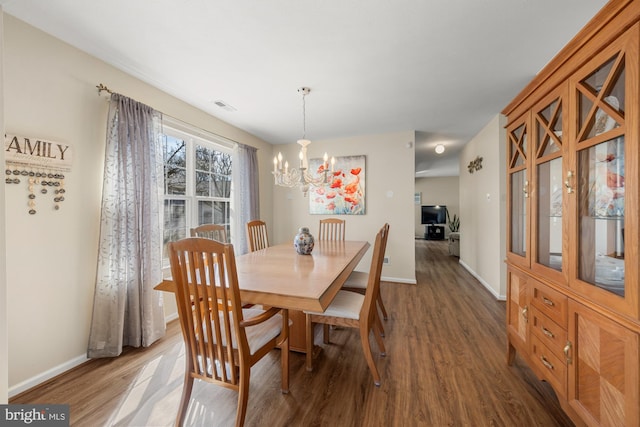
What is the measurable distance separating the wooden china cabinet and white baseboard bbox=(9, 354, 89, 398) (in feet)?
10.5

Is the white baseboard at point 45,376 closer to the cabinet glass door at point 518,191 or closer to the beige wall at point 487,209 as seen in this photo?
the cabinet glass door at point 518,191

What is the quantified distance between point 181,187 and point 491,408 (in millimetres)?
3484

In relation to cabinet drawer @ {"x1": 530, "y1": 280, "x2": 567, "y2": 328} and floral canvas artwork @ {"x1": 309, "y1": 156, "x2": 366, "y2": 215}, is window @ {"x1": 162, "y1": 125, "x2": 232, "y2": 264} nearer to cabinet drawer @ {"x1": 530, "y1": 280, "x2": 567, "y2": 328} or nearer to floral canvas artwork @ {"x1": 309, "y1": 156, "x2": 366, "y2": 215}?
floral canvas artwork @ {"x1": 309, "y1": 156, "x2": 366, "y2": 215}

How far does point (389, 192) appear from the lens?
4047 mm

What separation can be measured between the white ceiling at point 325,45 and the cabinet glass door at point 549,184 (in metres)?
0.75

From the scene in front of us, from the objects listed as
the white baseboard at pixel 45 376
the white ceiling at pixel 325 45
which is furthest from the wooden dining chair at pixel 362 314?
the white baseboard at pixel 45 376

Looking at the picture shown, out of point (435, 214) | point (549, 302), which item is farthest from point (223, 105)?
point (435, 214)

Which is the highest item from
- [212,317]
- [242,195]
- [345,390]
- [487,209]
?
[242,195]

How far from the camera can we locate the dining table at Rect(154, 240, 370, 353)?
124 cm

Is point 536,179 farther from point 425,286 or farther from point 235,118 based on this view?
point 235,118

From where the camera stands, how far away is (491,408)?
144cm

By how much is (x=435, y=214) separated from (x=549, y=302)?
8.36 metres

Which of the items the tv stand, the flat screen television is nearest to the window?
the flat screen television

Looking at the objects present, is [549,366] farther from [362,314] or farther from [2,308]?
[2,308]
